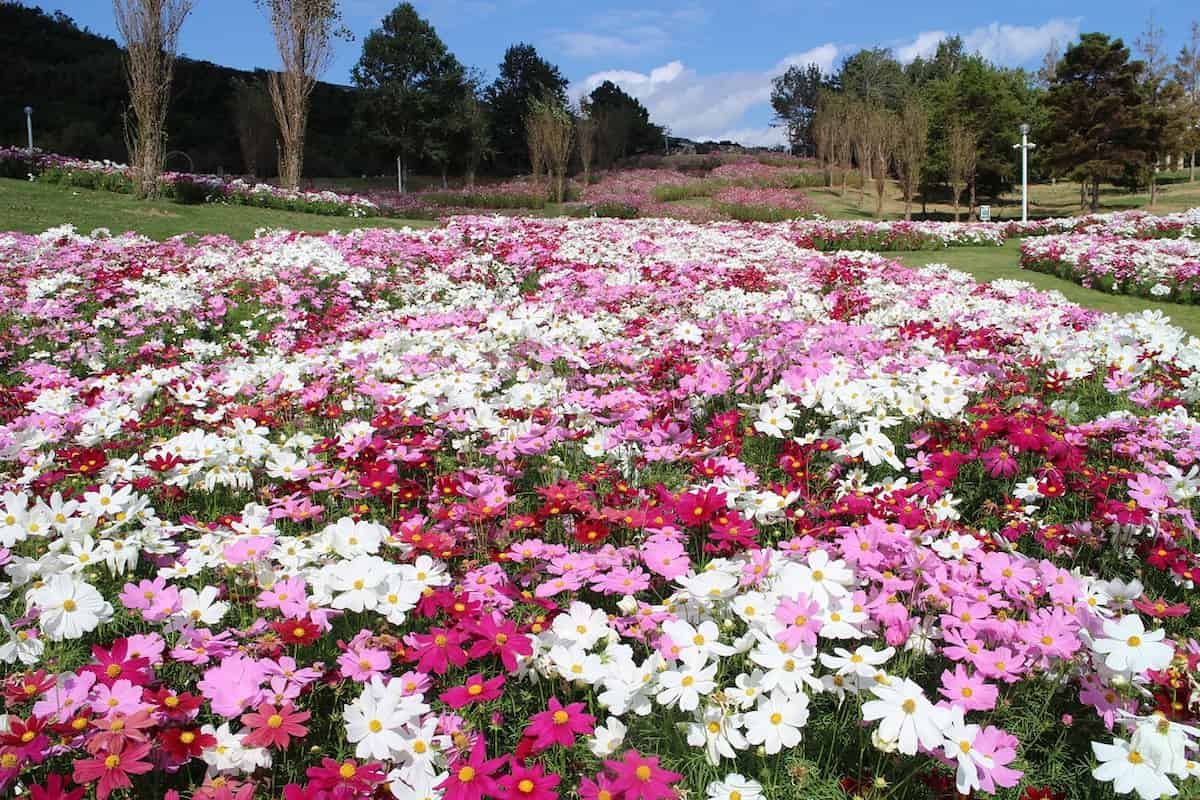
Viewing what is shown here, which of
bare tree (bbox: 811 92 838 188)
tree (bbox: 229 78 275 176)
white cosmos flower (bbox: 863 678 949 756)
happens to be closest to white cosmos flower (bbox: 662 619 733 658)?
white cosmos flower (bbox: 863 678 949 756)

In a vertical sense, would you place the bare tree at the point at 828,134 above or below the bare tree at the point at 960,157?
above

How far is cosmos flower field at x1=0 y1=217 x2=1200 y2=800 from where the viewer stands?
1681 millimetres

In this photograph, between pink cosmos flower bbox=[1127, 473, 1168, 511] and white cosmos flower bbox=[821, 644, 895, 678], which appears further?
pink cosmos flower bbox=[1127, 473, 1168, 511]

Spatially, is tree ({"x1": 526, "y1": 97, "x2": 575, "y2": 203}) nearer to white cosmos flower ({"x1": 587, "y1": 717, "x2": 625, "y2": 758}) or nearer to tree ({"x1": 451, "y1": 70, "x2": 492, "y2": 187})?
tree ({"x1": 451, "y1": 70, "x2": 492, "y2": 187})

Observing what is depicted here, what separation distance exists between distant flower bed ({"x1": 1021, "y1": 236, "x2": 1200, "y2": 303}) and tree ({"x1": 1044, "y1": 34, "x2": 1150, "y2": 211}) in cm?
2192

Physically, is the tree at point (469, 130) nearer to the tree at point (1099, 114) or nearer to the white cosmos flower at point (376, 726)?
the tree at point (1099, 114)

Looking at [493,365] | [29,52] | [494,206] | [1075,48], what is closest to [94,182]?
[494,206]

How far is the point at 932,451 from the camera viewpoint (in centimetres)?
335

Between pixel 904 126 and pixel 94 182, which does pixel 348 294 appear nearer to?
pixel 94 182

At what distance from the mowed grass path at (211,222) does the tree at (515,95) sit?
108 feet

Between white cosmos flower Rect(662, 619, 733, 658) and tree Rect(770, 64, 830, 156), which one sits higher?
tree Rect(770, 64, 830, 156)

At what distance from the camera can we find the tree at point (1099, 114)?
31703mm

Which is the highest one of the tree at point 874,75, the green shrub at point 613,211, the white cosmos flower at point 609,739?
the tree at point 874,75

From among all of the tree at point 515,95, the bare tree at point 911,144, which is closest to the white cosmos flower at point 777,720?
the bare tree at point 911,144
